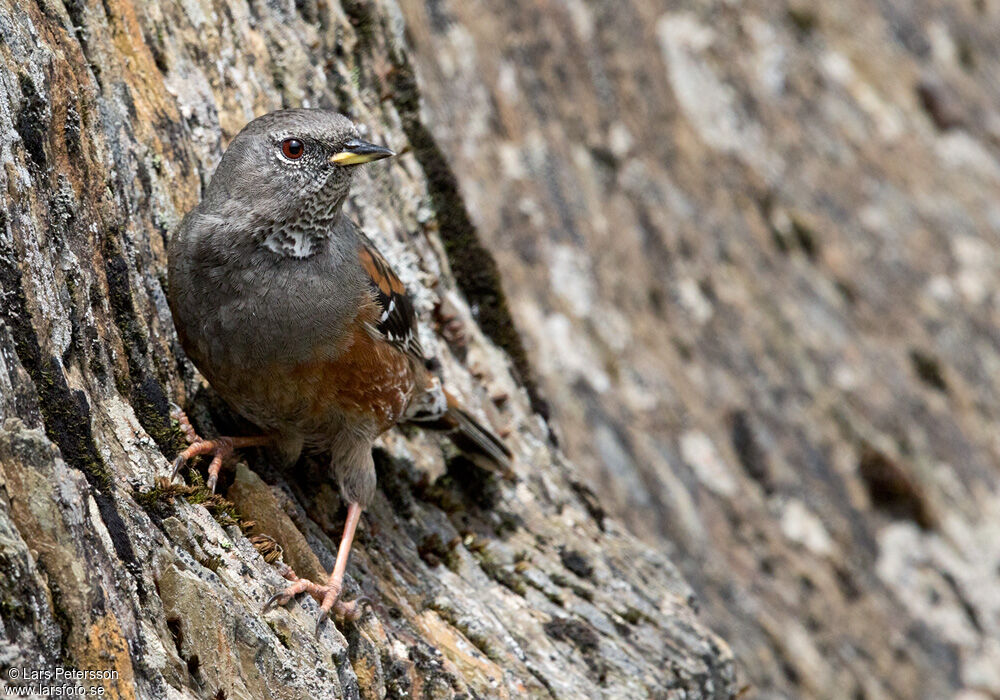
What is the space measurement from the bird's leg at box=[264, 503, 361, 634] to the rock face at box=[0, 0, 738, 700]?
69 mm

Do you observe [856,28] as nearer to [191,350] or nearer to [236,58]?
[236,58]

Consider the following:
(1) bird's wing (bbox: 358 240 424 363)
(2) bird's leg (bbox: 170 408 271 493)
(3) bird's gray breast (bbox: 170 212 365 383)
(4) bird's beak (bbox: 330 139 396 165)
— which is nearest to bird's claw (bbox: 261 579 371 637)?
(2) bird's leg (bbox: 170 408 271 493)

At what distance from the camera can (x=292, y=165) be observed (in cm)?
558

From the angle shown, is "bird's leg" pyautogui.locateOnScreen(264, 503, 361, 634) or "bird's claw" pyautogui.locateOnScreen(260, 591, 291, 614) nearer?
"bird's claw" pyautogui.locateOnScreen(260, 591, 291, 614)

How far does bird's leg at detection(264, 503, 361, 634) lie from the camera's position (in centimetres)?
506

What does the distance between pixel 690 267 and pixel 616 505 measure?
14.2 ft

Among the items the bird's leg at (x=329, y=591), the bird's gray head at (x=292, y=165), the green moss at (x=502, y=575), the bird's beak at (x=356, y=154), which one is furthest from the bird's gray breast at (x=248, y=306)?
the green moss at (x=502, y=575)

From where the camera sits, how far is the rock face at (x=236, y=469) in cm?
419

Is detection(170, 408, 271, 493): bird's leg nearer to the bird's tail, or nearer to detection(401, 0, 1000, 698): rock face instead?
the bird's tail

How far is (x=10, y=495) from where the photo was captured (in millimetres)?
3896

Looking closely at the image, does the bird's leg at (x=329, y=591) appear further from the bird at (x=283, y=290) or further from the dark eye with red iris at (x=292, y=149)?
the dark eye with red iris at (x=292, y=149)

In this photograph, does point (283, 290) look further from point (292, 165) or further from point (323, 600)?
point (323, 600)

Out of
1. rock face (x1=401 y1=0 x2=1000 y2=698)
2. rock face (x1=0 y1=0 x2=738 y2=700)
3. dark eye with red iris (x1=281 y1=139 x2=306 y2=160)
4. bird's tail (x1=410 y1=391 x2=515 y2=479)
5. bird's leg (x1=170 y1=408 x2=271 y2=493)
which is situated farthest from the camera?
rock face (x1=401 y1=0 x2=1000 y2=698)

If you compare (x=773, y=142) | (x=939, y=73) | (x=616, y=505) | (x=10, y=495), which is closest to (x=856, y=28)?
(x=939, y=73)
